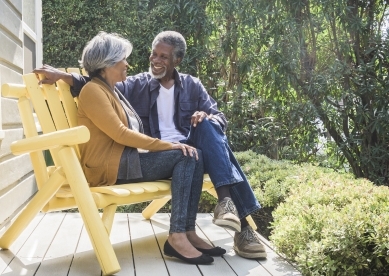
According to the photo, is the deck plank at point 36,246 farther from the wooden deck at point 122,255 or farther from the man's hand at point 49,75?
the man's hand at point 49,75

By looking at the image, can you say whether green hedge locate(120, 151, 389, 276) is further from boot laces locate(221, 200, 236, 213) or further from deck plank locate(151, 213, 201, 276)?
deck plank locate(151, 213, 201, 276)

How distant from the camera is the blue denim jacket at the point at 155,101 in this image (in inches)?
138

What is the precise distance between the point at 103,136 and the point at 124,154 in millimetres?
128

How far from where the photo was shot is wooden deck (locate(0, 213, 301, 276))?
275cm

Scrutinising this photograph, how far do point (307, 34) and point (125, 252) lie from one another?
164 inches

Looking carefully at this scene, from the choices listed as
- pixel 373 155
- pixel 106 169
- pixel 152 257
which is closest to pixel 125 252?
pixel 152 257

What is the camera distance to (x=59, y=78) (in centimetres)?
307

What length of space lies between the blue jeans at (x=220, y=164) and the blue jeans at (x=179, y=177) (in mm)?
53

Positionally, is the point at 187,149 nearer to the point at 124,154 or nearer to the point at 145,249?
the point at 124,154

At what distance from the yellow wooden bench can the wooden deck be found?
165mm

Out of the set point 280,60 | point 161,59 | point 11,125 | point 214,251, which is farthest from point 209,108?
point 280,60

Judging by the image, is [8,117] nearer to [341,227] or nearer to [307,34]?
[341,227]

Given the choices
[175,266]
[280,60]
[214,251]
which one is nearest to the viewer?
[175,266]

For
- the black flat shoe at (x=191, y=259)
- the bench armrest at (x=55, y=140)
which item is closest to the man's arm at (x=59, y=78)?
the bench armrest at (x=55, y=140)
